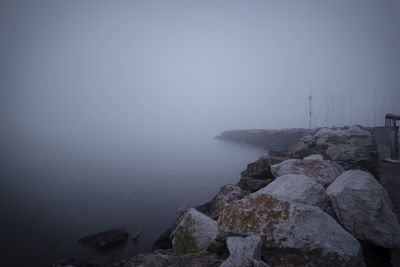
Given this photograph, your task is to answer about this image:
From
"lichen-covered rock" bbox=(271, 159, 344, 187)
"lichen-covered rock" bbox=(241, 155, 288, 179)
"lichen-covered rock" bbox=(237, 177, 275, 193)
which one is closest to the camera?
"lichen-covered rock" bbox=(271, 159, 344, 187)

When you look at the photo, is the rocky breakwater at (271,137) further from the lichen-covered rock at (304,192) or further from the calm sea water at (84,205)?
the lichen-covered rock at (304,192)

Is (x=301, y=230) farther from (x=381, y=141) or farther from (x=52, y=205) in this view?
(x=381, y=141)

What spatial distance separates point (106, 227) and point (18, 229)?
209 inches

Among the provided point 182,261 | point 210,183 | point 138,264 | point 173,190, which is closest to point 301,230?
point 182,261

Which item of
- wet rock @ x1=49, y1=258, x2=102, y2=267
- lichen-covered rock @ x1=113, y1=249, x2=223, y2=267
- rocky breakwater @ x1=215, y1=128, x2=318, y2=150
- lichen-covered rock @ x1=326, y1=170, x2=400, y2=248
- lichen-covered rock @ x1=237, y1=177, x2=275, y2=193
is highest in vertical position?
lichen-covered rock @ x1=326, y1=170, x2=400, y2=248

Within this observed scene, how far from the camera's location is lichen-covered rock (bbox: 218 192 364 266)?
2421 millimetres

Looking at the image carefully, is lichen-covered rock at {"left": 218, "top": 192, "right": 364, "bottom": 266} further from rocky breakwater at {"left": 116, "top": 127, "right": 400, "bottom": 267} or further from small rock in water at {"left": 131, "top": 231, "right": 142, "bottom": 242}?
small rock in water at {"left": 131, "top": 231, "right": 142, "bottom": 242}

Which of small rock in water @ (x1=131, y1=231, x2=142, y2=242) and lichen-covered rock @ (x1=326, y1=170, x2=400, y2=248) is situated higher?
lichen-covered rock @ (x1=326, y1=170, x2=400, y2=248)

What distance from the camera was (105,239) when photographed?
829 centimetres

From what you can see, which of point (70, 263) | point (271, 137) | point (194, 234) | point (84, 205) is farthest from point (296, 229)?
point (271, 137)

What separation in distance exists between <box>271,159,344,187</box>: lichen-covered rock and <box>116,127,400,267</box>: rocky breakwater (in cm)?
25

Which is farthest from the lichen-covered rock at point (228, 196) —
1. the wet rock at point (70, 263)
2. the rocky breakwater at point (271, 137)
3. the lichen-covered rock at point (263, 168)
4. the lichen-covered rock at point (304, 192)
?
the rocky breakwater at point (271, 137)

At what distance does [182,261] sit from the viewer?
3033mm

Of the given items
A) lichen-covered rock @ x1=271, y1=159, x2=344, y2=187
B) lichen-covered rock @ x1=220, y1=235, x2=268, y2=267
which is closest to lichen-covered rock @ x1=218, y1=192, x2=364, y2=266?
lichen-covered rock @ x1=220, y1=235, x2=268, y2=267
